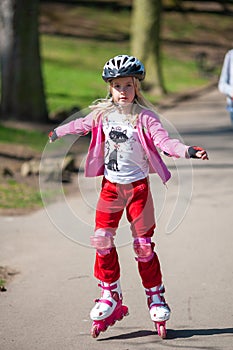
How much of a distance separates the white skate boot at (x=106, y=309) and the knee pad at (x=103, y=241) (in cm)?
24

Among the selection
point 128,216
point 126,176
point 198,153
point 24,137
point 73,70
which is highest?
point 198,153

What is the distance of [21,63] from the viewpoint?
15.6 metres

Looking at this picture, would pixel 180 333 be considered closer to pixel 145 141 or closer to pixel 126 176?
pixel 126 176

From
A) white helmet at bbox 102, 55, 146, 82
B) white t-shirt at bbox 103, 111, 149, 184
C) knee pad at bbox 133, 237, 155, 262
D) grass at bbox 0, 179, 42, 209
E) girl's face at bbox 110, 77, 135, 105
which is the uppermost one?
white helmet at bbox 102, 55, 146, 82

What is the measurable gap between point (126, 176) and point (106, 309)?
858mm

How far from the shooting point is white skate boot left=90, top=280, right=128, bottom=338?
5.69 m

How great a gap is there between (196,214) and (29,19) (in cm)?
706

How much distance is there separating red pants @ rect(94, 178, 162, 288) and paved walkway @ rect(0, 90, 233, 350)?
27cm

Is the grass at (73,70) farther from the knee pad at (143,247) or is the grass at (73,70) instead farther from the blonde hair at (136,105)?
the knee pad at (143,247)

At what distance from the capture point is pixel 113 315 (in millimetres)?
5797

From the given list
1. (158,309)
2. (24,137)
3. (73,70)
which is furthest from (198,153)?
(73,70)

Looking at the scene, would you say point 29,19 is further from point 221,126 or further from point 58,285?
point 58,285

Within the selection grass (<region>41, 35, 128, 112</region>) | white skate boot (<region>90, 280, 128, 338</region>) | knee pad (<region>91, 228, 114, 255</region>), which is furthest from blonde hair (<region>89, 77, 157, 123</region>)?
grass (<region>41, 35, 128, 112</region>)

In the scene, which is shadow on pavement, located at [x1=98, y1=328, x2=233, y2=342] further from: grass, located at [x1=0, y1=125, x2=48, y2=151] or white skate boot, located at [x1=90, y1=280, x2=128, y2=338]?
grass, located at [x1=0, y1=125, x2=48, y2=151]
